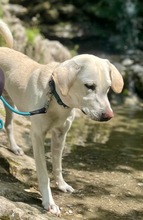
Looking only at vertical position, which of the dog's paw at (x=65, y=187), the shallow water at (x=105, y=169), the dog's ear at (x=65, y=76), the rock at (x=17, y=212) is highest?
the dog's ear at (x=65, y=76)

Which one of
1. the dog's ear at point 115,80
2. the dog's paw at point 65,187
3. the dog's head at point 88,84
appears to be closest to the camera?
the dog's head at point 88,84

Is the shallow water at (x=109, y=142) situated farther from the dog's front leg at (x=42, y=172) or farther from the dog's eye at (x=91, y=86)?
the dog's eye at (x=91, y=86)

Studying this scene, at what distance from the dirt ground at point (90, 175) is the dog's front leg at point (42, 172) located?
9 centimetres

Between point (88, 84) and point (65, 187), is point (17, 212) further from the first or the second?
point (65, 187)

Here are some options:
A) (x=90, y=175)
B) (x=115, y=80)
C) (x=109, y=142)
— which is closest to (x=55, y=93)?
(x=115, y=80)

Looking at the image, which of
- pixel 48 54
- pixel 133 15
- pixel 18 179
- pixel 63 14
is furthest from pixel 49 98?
pixel 133 15

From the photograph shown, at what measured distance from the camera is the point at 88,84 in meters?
3.31

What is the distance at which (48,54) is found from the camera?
1041cm

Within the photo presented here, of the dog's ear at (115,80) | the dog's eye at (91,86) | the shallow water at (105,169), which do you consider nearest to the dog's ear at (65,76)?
the dog's eye at (91,86)

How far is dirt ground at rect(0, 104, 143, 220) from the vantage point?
389 cm

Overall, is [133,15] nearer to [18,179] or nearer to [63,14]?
[63,14]

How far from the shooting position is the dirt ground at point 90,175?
12.8 feet

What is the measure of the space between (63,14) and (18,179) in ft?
41.2

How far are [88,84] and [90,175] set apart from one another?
1.85 metres
